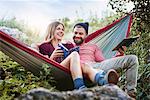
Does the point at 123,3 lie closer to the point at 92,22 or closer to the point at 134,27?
the point at 134,27

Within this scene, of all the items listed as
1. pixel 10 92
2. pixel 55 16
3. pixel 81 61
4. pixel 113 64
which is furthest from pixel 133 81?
pixel 55 16

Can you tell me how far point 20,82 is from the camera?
3160 mm

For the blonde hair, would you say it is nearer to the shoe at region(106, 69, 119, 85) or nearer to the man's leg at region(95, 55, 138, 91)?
the man's leg at region(95, 55, 138, 91)

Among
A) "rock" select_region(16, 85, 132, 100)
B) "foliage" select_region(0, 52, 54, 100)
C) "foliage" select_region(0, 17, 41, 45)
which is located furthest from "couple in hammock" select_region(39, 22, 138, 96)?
"rock" select_region(16, 85, 132, 100)

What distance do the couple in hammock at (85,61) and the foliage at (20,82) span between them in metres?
0.17

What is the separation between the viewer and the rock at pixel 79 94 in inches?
60.0

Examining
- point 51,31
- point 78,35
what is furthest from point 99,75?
point 51,31

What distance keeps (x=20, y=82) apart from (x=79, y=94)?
1.62 m

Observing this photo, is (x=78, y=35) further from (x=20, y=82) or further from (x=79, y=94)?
(x=79, y=94)

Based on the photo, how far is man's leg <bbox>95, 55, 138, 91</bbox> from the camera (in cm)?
316

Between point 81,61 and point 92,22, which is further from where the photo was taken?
point 92,22

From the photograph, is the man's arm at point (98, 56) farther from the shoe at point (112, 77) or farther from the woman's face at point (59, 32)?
the shoe at point (112, 77)

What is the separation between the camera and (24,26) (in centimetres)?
439

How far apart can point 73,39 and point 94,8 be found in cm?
118
